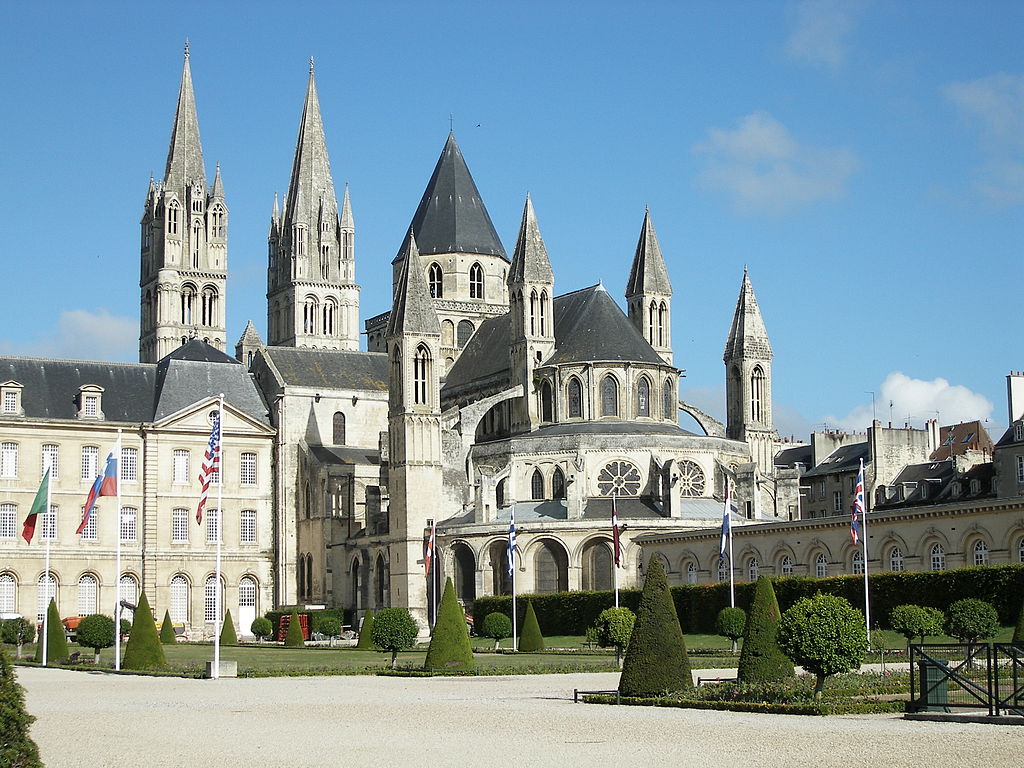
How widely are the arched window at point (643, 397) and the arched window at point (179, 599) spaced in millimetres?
23186

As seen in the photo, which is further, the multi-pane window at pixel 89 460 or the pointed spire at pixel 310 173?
the pointed spire at pixel 310 173

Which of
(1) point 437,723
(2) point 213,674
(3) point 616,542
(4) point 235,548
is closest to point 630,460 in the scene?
(3) point 616,542

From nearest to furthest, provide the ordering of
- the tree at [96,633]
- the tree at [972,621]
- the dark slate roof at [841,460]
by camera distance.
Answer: the tree at [972,621]
the tree at [96,633]
the dark slate roof at [841,460]

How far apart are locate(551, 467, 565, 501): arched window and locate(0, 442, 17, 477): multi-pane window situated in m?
24.7

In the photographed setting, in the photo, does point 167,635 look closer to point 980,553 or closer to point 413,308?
point 413,308

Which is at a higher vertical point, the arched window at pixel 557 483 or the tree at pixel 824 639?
the arched window at pixel 557 483

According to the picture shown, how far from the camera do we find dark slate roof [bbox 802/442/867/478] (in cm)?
9044

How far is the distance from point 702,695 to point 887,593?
2580 centimetres

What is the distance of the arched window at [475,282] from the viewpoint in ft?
308

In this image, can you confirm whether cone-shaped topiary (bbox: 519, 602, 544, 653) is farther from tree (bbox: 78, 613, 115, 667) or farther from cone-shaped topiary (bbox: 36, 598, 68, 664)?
cone-shaped topiary (bbox: 36, 598, 68, 664)

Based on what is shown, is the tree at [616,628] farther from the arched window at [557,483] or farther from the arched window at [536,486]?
the arched window at [536,486]

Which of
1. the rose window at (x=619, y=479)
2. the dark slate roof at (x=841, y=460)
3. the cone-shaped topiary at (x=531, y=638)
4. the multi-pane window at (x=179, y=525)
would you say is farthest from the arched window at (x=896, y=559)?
the multi-pane window at (x=179, y=525)

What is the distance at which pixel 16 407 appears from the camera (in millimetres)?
75188

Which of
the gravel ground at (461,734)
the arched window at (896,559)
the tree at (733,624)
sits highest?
the arched window at (896,559)
